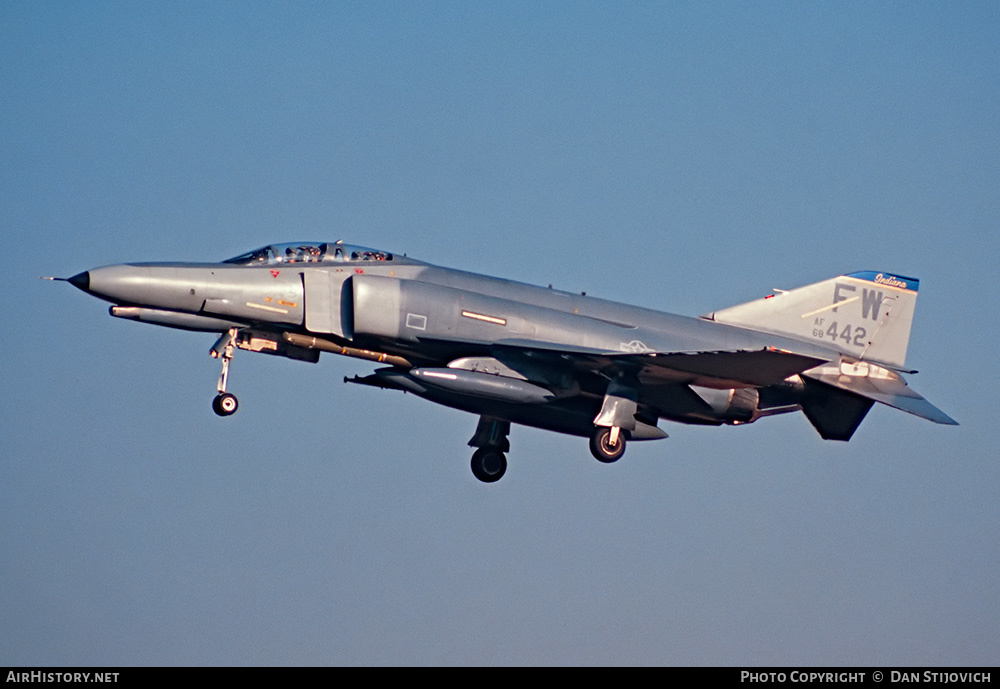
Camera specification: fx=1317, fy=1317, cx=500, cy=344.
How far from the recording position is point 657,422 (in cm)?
2095

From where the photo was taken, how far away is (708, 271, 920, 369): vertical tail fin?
832 inches

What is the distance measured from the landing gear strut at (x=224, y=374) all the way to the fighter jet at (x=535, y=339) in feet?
0.07

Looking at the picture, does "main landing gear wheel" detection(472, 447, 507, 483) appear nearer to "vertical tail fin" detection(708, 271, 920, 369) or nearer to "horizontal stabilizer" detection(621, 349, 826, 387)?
"horizontal stabilizer" detection(621, 349, 826, 387)

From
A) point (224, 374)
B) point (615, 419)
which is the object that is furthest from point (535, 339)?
point (224, 374)

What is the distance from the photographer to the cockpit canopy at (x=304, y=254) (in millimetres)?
18625

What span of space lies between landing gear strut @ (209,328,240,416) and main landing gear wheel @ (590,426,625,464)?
17.3 feet

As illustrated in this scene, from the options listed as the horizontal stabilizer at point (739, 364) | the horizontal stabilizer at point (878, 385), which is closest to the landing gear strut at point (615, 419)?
the horizontal stabilizer at point (739, 364)

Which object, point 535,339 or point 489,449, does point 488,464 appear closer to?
point 489,449

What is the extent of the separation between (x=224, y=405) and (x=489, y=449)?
17.1 feet

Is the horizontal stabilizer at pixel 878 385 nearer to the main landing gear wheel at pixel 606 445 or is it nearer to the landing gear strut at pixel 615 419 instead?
the landing gear strut at pixel 615 419
